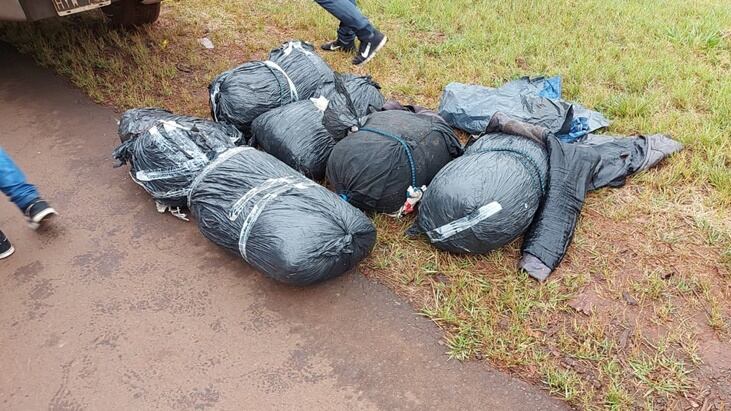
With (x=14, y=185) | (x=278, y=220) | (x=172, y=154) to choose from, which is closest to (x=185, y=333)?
(x=278, y=220)

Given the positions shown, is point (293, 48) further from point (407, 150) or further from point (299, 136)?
point (407, 150)

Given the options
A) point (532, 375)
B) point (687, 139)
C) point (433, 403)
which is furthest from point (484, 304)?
point (687, 139)

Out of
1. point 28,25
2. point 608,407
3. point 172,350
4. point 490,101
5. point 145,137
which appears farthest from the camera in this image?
point 28,25

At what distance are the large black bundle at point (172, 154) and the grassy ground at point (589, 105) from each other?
35.0 inches

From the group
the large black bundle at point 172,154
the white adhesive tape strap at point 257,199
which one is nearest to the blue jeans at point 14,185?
the large black bundle at point 172,154

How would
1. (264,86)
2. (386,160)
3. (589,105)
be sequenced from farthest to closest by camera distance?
(589,105) → (264,86) → (386,160)

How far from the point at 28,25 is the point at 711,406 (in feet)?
18.4

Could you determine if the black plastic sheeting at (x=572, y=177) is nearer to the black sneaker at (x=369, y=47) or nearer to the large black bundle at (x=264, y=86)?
the large black bundle at (x=264, y=86)

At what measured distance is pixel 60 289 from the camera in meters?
2.67

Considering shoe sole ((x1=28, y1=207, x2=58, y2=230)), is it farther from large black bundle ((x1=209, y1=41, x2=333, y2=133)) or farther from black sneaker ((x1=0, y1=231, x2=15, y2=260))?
large black bundle ((x1=209, y1=41, x2=333, y2=133))

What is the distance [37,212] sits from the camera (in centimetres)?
289

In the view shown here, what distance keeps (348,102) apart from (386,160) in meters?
0.62

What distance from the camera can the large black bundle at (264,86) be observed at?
3.43 metres

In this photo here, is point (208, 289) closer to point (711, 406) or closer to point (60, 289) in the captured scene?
point (60, 289)
